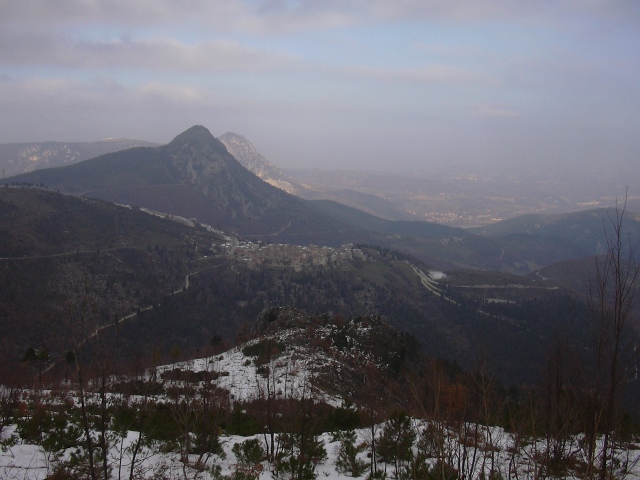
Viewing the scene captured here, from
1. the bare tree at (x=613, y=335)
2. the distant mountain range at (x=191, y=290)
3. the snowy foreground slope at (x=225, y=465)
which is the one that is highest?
the bare tree at (x=613, y=335)

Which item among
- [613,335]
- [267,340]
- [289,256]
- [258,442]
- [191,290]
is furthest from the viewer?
[289,256]

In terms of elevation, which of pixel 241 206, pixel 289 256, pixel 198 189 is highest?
pixel 198 189

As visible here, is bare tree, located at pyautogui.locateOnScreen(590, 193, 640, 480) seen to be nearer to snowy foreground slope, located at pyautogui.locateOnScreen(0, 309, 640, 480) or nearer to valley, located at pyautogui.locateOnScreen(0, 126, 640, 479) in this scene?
valley, located at pyautogui.locateOnScreen(0, 126, 640, 479)

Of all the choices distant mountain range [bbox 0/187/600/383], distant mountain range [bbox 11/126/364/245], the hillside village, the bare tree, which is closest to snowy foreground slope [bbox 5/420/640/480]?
the bare tree

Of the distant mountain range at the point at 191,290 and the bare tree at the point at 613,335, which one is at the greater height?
the bare tree at the point at 613,335

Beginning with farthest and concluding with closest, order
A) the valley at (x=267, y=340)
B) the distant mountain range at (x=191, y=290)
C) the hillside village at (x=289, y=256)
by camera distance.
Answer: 1. the hillside village at (x=289, y=256)
2. the distant mountain range at (x=191, y=290)
3. the valley at (x=267, y=340)

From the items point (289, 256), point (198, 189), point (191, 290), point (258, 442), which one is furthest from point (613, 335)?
point (198, 189)

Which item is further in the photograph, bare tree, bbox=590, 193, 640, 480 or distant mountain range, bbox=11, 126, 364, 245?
distant mountain range, bbox=11, 126, 364, 245

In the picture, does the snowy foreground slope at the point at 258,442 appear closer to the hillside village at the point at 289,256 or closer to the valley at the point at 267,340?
the valley at the point at 267,340

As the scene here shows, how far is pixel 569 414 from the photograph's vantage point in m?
11.0

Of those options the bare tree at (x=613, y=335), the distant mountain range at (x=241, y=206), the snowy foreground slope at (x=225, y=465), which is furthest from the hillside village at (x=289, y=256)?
the bare tree at (x=613, y=335)

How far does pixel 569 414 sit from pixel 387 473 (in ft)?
14.7

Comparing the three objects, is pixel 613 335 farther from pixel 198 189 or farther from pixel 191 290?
pixel 198 189

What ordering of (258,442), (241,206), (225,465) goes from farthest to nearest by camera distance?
(241,206) < (258,442) < (225,465)
